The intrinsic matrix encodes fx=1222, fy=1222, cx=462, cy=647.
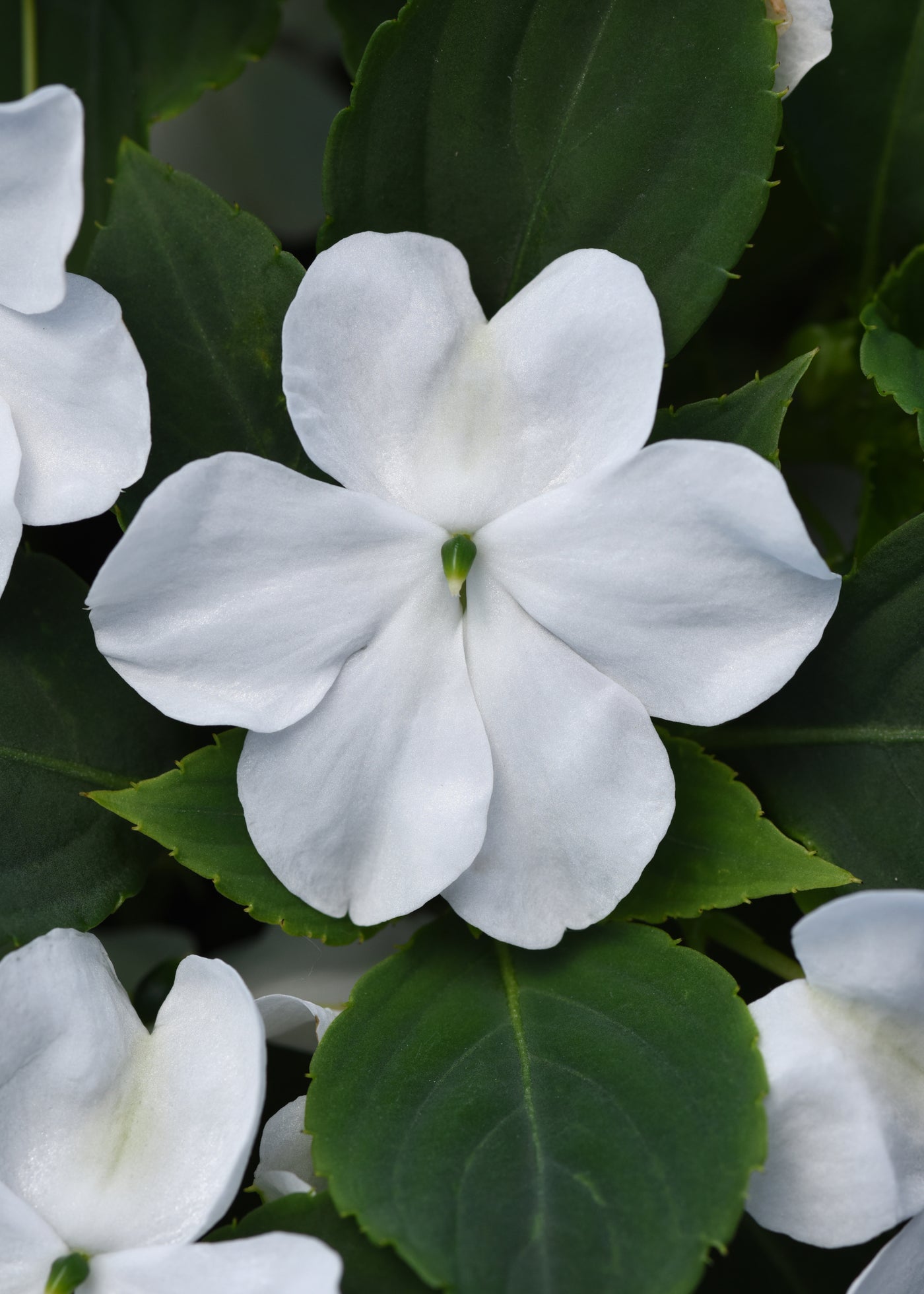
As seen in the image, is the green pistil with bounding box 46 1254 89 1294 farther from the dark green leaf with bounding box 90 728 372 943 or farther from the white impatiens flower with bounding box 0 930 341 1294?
the dark green leaf with bounding box 90 728 372 943

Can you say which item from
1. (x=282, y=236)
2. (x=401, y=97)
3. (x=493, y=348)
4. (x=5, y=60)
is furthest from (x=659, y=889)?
(x=5, y=60)

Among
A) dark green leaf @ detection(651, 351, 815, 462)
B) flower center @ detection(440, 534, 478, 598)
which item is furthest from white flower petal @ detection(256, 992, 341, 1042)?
dark green leaf @ detection(651, 351, 815, 462)

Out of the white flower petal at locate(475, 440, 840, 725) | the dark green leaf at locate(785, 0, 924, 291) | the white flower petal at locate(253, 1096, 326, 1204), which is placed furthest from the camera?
the dark green leaf at locate(785, 0, 924, 291)

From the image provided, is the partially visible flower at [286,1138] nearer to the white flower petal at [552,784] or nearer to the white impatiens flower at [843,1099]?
the white flower petal at [552,784]

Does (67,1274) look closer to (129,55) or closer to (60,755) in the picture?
(60,755)

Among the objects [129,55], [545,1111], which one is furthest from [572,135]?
[545,1111]

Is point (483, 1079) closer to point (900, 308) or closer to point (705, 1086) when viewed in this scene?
point (705, 1086)
